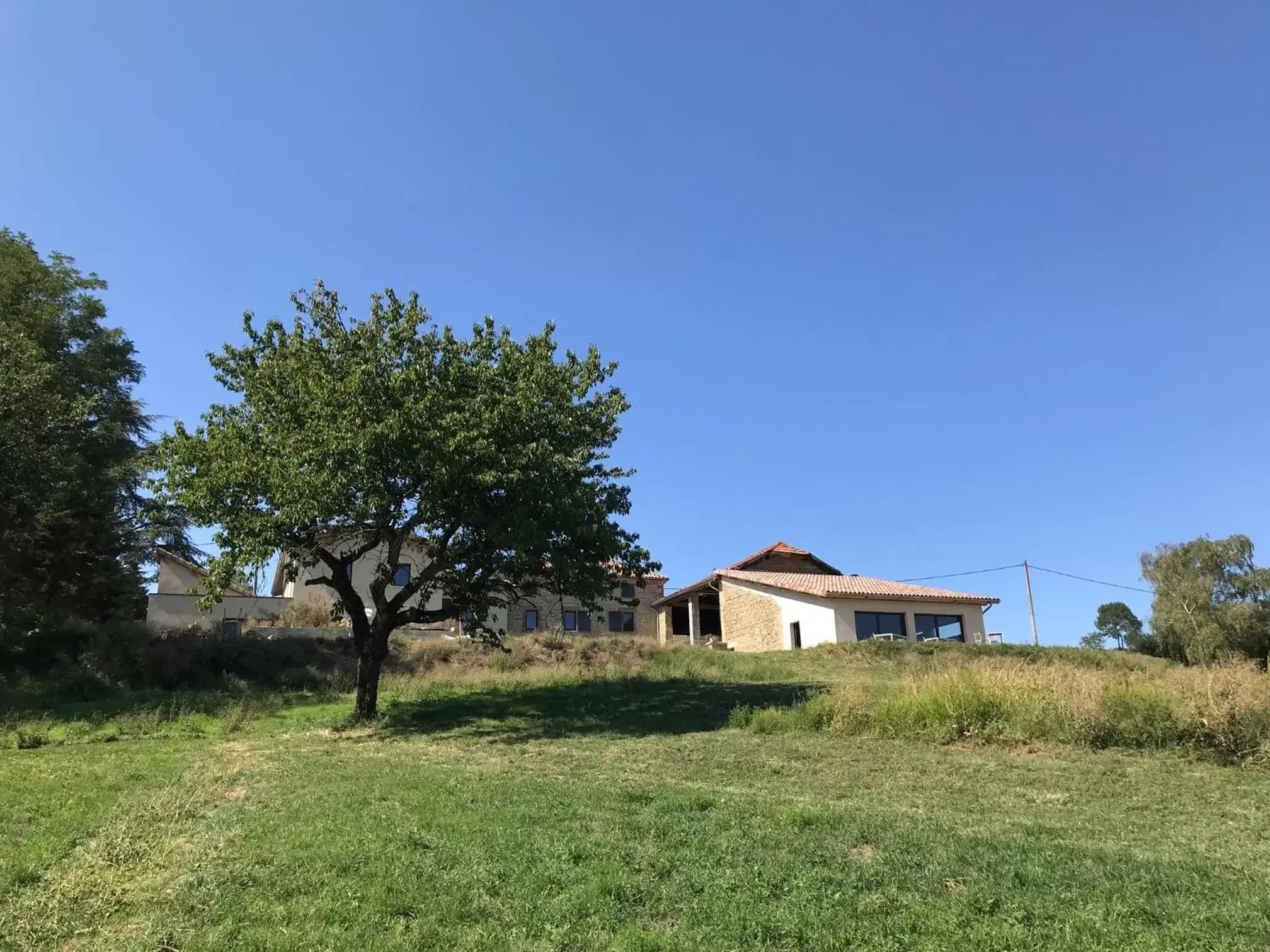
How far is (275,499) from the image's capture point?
1753cm

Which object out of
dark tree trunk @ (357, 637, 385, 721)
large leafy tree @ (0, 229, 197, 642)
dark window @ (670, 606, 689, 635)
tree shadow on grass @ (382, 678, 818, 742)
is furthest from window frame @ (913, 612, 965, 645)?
large leafy tree @ (0, 229, 197, 642)

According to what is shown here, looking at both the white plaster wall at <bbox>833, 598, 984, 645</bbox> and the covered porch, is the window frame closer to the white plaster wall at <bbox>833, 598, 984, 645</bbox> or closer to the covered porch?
the white plaster wall at <bbox>833, 598, 984, 645</bbox>

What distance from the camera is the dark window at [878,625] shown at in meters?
37.0

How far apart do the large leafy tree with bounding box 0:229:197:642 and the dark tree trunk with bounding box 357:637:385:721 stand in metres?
9.19

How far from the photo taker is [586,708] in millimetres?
20578

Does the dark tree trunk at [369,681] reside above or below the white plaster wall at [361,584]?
below

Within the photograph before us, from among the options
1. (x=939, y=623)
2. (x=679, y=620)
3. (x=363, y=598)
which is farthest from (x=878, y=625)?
(x=363, y=598)

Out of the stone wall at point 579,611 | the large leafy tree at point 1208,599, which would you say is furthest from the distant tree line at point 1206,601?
the stone wall at point 579,611

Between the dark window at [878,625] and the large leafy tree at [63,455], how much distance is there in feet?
95.1

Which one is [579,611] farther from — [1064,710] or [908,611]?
[1064,710]

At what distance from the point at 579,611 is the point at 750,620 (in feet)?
33.6

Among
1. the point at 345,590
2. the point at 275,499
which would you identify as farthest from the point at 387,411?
the point at 345,590

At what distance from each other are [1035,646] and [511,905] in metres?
36.9

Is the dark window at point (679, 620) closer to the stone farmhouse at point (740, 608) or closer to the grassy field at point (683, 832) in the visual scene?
the stone farmhouse at point (740, 608)
